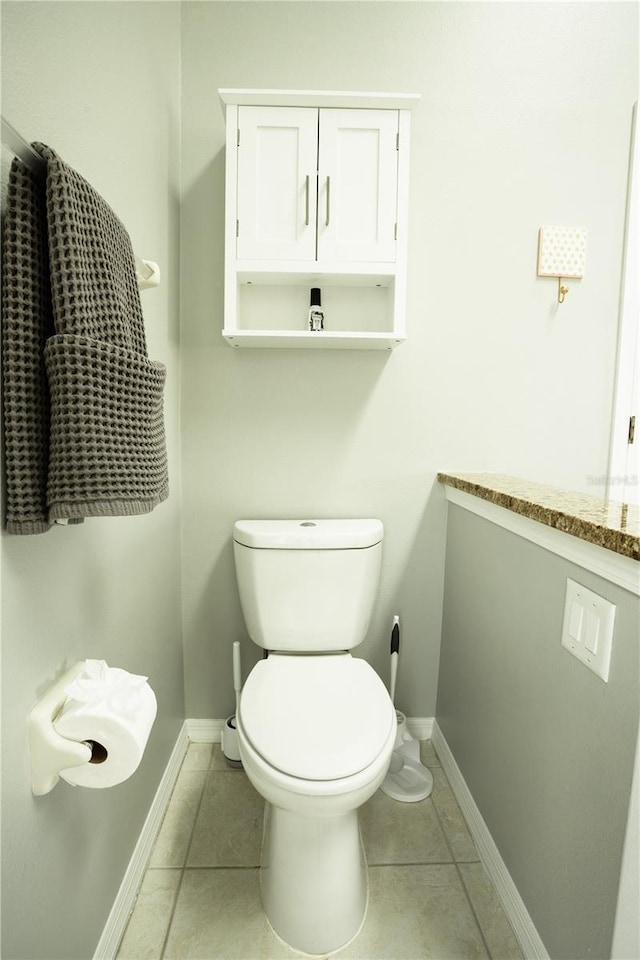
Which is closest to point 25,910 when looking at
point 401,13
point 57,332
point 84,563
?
point 84,563

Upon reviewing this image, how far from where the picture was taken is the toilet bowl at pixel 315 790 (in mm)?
854

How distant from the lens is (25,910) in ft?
2.11

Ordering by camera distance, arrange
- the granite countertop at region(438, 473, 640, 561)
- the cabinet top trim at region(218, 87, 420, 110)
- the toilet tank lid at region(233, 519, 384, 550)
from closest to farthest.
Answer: the granite countertop at region(438, 473, 640, 561)
the cabinet top trim at region(218, 87, 420, 110)
the toilet tank lid at region(233, 519, 384, 550)

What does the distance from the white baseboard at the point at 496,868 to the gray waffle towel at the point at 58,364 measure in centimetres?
116

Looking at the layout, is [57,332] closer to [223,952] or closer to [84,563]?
[84,563]

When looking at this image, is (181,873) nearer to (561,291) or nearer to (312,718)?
(312,718)

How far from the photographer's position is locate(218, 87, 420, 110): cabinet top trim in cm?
114

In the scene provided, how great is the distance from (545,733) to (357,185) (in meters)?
1.37

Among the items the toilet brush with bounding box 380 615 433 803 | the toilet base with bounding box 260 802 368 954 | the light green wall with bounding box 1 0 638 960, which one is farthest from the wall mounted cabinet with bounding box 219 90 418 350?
the toilet base with bounding box 260 802 368 954

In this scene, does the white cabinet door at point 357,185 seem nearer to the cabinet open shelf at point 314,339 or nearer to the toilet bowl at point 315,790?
the cabinet open shelf at point 314,339

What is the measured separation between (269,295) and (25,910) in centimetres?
144

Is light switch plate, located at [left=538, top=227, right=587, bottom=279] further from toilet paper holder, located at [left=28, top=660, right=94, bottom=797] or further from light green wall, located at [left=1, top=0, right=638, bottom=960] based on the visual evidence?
toilet paper holder, located at [left=28, top=660, right=94, bottom=797]

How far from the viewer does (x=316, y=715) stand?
99 cm

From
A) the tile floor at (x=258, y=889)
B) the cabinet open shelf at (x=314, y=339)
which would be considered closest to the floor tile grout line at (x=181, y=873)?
the tile floor at (x=258, y=889)
